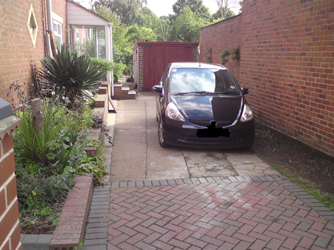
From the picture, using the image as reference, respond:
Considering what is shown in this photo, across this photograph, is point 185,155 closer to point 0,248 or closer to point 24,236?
point 24,236

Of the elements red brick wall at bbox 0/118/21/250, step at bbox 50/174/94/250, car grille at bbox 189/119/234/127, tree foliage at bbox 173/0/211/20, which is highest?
tree foliage at bbox 173/0/211/20

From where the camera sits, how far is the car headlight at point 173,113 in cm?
624

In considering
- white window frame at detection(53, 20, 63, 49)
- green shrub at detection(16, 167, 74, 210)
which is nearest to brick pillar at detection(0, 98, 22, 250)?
green shrub at detection(16, 167, 74, 210)

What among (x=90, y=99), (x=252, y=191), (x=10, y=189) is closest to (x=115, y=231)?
(x=252, y=191)

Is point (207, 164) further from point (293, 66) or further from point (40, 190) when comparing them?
point (40, 190)

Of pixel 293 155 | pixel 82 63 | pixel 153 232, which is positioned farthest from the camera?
pixel 82 63

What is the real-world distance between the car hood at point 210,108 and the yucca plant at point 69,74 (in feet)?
7.41

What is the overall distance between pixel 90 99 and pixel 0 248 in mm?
7575

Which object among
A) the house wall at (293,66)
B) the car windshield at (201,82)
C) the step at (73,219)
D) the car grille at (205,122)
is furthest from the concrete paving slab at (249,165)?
the step at (73,219)

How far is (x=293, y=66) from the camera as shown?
6426mm

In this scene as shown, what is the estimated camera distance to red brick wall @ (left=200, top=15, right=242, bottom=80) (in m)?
10.6

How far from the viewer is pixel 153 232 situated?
11.5 ft

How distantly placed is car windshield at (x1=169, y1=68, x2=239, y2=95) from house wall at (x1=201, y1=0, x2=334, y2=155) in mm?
972

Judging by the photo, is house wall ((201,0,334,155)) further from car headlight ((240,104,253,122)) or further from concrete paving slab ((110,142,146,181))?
concrete paving slab ((110,142,146,181))
